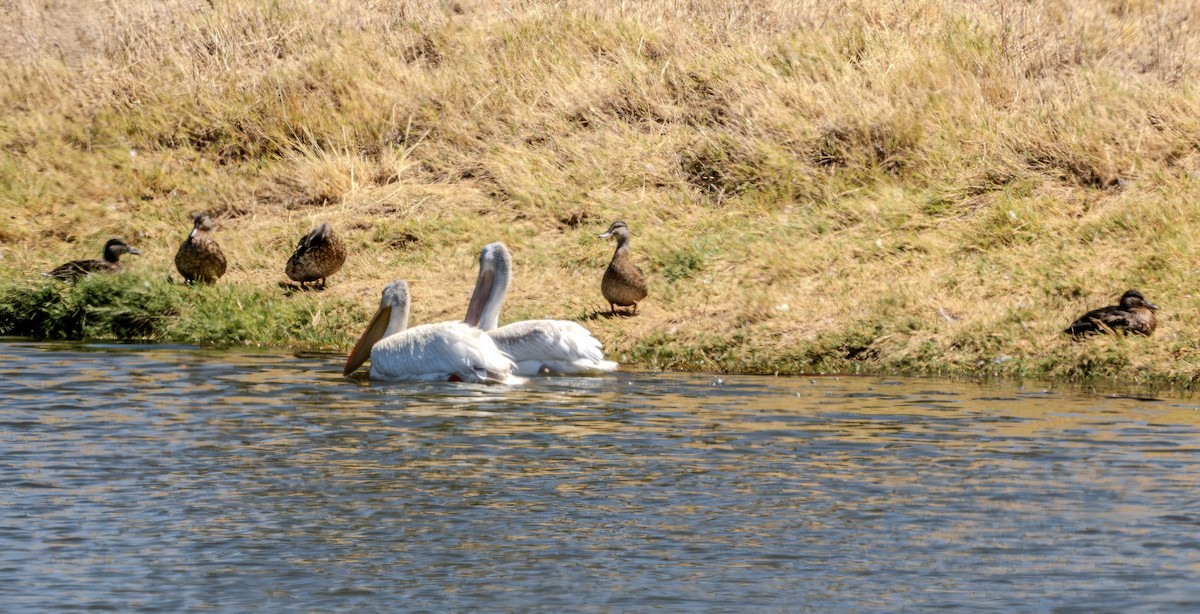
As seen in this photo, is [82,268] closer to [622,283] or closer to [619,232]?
[619,232]

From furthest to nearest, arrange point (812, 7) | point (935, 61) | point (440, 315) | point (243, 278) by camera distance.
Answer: point (812, 7)
point (935, 61)
point (243, 278)
point (440, 315)

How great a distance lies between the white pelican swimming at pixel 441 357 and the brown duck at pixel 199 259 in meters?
4.06

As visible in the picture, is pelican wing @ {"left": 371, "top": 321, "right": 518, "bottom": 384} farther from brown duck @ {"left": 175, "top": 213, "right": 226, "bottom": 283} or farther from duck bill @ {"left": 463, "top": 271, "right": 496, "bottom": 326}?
brown duck @ {"left": 175, "top": 213, "right": 226, "bottom": 283}

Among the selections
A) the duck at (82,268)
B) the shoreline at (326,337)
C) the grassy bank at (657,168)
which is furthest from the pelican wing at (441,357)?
the duck at (82,268)

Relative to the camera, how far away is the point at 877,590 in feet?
21.8

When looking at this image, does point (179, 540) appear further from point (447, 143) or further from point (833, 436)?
point (447, 143)

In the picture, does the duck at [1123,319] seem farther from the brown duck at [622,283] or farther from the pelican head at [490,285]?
the pelican head at [490,285]

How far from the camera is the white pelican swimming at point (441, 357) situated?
39.9 ft

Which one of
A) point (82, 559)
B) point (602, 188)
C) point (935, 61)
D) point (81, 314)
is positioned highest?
point (935, 61)

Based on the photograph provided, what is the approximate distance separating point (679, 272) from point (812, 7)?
6.44 m

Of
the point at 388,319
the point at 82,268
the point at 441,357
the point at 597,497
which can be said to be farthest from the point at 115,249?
the point at 597,497

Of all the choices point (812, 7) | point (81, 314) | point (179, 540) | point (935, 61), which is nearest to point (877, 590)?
point (179, 540)

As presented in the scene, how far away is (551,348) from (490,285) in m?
1.20

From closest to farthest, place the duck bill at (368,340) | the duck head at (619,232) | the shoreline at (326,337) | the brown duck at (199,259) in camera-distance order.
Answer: the shoreline at (326,337)
the duck bill at (368,340)
the duck head at (619,232)
the brown duck at (199,259)
